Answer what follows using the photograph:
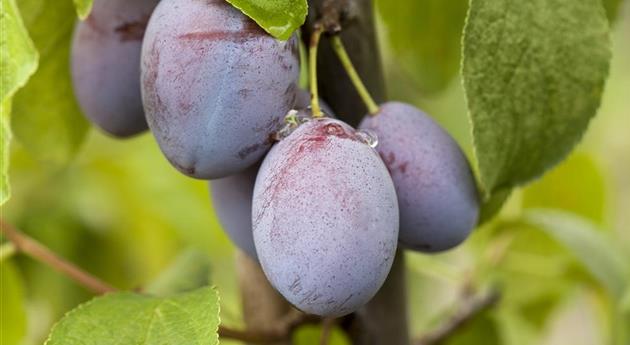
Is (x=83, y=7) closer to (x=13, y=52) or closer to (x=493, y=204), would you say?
(x=13, y=52)

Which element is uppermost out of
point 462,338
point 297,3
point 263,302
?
point 297,3

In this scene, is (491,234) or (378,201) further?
(491,234)

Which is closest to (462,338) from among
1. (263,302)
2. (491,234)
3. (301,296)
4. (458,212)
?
(491,234)

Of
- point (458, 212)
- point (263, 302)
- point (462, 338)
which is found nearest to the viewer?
point (458, 212)

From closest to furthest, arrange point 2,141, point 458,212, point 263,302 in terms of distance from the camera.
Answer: point 2,141, point 458,212, point 263,302

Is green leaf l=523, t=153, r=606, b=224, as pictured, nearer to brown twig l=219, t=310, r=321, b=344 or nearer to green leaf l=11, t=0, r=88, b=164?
brown twig l=219, t=310, r=321, b=344

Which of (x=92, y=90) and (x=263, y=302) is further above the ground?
(x=92, y=90)

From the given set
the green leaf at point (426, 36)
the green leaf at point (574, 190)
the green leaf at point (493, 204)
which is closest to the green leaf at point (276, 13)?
the green leaf at point (493, 204)

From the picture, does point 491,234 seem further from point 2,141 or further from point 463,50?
point 2,141

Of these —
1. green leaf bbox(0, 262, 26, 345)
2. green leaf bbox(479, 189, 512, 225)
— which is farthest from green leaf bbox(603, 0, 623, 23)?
green leaf bbox(0, 262, 26, 345)
